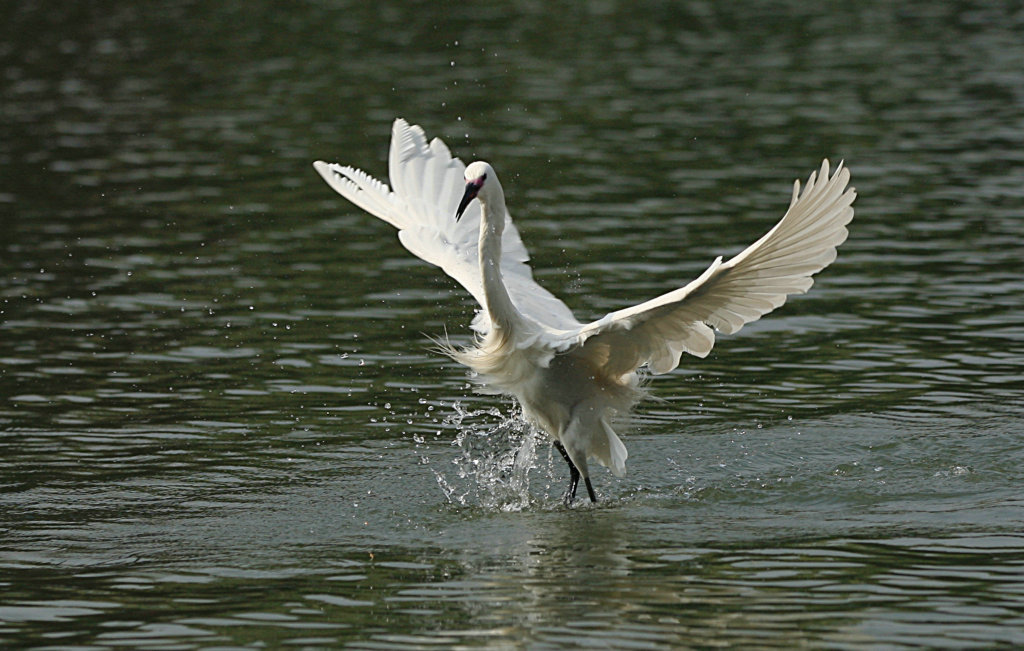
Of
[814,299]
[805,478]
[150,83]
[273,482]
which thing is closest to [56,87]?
[150,83]

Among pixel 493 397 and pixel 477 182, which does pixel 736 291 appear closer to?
pixel 477 182

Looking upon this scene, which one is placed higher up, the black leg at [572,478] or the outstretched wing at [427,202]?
the outstretched wing at [427,202]

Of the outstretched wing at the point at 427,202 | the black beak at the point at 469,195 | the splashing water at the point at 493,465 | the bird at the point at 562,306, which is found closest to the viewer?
the bird at the point at 562,306

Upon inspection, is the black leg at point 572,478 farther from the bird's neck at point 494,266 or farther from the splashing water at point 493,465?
the bird's neck at point 494,266

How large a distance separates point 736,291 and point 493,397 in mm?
4190

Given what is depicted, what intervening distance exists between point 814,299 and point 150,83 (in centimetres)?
1481

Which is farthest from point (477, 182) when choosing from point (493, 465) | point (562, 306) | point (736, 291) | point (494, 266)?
point (493, 465)

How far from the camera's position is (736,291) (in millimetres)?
A: 8062

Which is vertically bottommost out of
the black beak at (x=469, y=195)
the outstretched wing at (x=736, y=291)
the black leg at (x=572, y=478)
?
the black leg at (x=572, y=478)

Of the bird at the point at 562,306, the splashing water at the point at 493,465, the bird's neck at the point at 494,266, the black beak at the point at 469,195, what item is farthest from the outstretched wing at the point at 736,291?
the splashing water at the point at 493,465

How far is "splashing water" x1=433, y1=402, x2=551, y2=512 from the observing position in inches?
374

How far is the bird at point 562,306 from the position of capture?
7.72m

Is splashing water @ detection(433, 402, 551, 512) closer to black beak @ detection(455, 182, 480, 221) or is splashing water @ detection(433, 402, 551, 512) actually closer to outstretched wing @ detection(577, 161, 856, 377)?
outstretched wing @ detection(577, 161, 856, 377)

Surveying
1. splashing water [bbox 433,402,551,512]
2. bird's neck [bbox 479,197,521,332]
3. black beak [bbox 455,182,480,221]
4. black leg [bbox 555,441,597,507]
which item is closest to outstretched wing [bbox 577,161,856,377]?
bird's neck [bbox 479,197,521,332]
